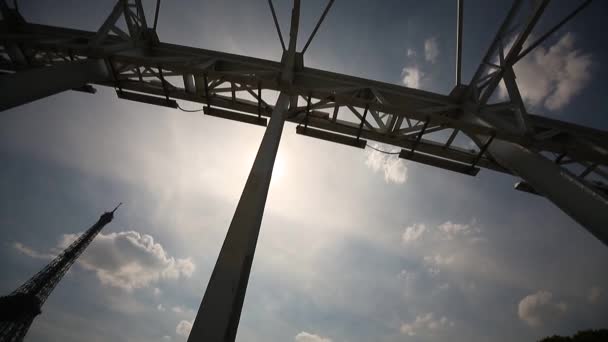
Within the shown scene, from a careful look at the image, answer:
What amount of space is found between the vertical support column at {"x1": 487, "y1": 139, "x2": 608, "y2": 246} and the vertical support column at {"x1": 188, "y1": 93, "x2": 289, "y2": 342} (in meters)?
4.52

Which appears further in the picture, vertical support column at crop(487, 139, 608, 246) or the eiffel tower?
the eiffel tower

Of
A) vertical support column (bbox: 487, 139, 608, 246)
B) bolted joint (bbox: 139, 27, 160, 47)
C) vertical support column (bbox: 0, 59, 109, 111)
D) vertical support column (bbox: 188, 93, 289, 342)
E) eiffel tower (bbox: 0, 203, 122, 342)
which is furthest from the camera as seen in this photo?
eiffel tower (bbox: 0, 203, 122, 342)

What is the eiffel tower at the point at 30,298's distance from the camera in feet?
128

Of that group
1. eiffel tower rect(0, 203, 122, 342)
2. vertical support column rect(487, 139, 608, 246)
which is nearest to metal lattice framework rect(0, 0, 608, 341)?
vertical support column rect(487, 139, 608, 246)

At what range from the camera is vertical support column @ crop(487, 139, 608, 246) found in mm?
3502

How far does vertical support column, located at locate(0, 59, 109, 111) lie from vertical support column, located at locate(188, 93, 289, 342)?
14.0ft

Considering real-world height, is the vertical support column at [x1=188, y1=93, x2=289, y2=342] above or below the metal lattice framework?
below

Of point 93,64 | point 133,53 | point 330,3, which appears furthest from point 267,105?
point 93,64

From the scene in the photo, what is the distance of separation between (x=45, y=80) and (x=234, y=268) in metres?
5.25

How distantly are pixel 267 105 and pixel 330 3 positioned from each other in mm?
2489

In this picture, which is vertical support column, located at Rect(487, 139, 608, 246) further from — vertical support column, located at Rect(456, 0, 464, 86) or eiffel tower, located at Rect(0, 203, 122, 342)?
eiffel tower, located at Rect(0, 203, 122, 342)

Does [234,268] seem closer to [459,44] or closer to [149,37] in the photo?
[459,44]

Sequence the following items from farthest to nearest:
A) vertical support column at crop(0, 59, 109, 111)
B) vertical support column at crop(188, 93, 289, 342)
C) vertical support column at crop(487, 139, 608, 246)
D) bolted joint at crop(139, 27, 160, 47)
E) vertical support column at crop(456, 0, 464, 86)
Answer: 1. bolted joint at crop(139, 27, 160, 47)
2. vertical support column at crop(456, 0, 464, 86)
3. vertical support column at crop(0, 59, 109, 111)
4. vertical support column at crop(487, 139, 608, 246)
5. vertical support column at crop(188, 93, 289, 342)

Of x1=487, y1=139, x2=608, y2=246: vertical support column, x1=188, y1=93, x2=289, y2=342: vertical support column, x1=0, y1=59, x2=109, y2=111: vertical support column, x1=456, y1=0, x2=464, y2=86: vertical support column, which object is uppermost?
x1=456, y1=0, x2=464, y2=86: vertical support column
